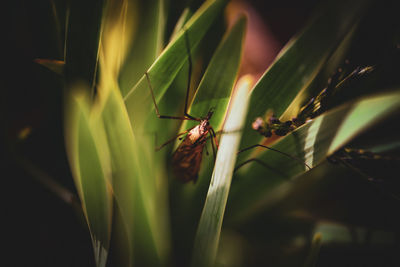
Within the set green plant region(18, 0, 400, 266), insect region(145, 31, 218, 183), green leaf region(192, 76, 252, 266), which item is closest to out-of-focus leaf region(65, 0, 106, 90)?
green plant region(18, 0, 400, 266)

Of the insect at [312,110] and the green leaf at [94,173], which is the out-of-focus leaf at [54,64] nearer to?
the green leaf at [94,173]

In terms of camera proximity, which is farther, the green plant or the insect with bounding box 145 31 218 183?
the insect with bounding box 145 31 218 183

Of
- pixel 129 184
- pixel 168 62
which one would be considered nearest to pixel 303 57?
pixel 168 62

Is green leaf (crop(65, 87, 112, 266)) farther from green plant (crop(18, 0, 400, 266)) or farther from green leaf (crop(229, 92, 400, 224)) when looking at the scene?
green leaf (crop(229, 92, 400, 224))

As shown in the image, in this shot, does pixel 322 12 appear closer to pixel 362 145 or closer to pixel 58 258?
pixel 362 145

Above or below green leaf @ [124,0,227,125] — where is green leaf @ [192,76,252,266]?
below

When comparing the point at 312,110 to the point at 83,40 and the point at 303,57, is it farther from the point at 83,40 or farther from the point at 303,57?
the point at 83,40

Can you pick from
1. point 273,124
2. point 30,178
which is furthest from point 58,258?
point 273,124

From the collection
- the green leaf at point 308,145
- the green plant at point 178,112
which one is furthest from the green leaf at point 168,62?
the green leaf at point 308,145
